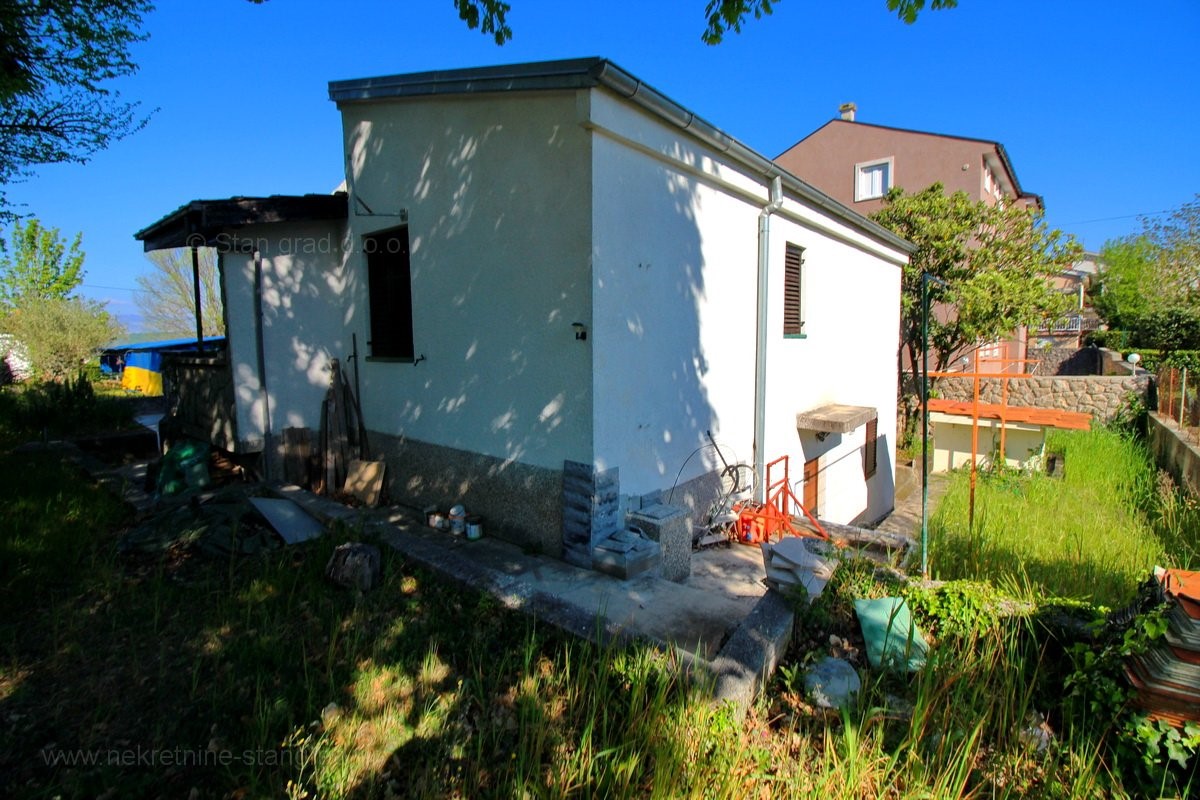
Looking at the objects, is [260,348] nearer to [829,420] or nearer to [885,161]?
[829,420]

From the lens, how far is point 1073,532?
248 inches

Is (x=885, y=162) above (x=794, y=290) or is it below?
above

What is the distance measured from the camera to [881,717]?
265 centimetres

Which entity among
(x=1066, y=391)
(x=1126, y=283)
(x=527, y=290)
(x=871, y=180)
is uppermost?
(x=871, y=180)

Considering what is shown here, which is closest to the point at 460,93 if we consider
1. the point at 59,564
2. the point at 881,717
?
the point at 59,564

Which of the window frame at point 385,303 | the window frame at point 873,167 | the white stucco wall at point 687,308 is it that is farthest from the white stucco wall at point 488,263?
the window frame at point 873,167

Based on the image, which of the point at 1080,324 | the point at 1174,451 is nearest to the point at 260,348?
the point at 1174,451

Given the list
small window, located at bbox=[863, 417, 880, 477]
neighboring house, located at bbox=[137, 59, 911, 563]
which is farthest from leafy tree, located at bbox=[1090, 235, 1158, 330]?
neighboring house, located at bbox=[137, 59, 911, 563]

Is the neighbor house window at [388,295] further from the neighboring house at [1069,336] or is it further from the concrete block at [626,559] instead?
the neighboring house at [1069,336]

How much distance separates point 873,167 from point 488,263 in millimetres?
19954

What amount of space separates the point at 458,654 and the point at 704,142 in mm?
5324

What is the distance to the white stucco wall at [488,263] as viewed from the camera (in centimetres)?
480

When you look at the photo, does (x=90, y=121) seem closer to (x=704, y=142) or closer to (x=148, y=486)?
(x=148, y=486)

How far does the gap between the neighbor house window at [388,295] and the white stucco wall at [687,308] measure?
2.93 meters
